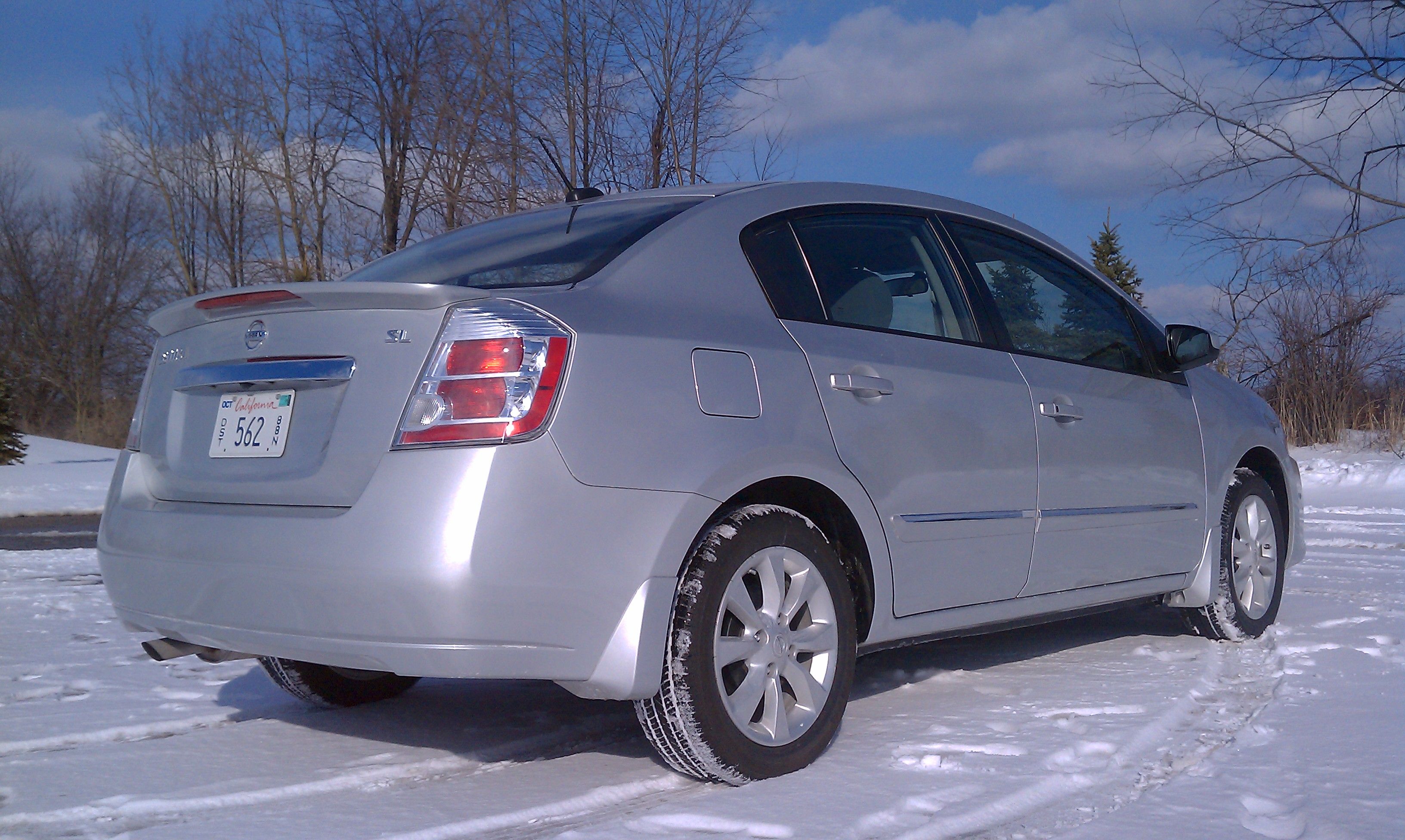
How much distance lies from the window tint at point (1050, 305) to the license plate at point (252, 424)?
2.34 meters

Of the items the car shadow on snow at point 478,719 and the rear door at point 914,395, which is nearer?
the rear door at point 914,395

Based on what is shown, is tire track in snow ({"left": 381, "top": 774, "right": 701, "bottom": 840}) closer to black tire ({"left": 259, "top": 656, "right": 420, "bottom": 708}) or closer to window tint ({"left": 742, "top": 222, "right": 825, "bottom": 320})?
black tire ({"left": 259, "top": 656, "right": 420, "bottom": 708})

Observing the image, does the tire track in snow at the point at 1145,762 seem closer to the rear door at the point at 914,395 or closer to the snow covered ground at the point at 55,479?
the rear door at the point at 914,395

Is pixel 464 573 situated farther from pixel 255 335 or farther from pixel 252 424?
pixel 255 335

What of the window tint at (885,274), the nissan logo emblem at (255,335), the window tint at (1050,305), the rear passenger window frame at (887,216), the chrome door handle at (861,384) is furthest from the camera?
the window tint at (1050,305)

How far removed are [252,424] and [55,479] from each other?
53.6 ft

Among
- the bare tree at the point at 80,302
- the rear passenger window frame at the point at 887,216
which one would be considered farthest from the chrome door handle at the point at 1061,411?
the bare tree at the point at 80,302

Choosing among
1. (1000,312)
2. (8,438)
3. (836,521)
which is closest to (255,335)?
(836,521)

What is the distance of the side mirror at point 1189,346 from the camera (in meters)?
4.70

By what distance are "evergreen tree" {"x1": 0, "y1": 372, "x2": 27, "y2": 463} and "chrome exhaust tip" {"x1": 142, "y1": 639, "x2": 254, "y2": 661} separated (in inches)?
742

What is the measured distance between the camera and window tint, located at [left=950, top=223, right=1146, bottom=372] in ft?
13.5

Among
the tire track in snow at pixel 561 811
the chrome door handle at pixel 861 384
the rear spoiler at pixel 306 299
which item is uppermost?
the rear spoiler at pixel 306 299

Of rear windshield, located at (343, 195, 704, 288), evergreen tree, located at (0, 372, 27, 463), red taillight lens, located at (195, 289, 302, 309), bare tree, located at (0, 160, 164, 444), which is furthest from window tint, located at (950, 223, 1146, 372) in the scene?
bare tree, located at (0, 160, 164, 444)

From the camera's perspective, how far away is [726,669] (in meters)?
3.04
